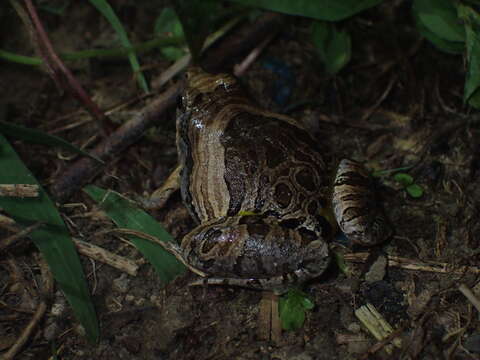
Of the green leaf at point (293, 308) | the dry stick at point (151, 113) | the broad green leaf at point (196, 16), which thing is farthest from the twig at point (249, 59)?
the green leaf at point (293, 308)

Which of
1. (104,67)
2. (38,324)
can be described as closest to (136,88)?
(104,67)

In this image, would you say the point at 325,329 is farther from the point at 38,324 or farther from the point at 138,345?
the point at 38,324

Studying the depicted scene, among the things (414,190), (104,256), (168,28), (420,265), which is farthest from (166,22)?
(420,265)

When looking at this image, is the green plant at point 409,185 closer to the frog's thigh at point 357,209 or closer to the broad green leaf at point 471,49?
the frog's thigh at point 357,209

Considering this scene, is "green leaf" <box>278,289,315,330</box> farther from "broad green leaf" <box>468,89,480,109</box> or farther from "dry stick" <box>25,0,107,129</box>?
"dry stick" <box>25,0,107,129</box>

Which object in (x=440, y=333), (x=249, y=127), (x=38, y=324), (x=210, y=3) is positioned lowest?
(x=440, y=333)

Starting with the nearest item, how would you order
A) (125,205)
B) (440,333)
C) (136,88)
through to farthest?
(440,333) < (125,205) < (136,88)
